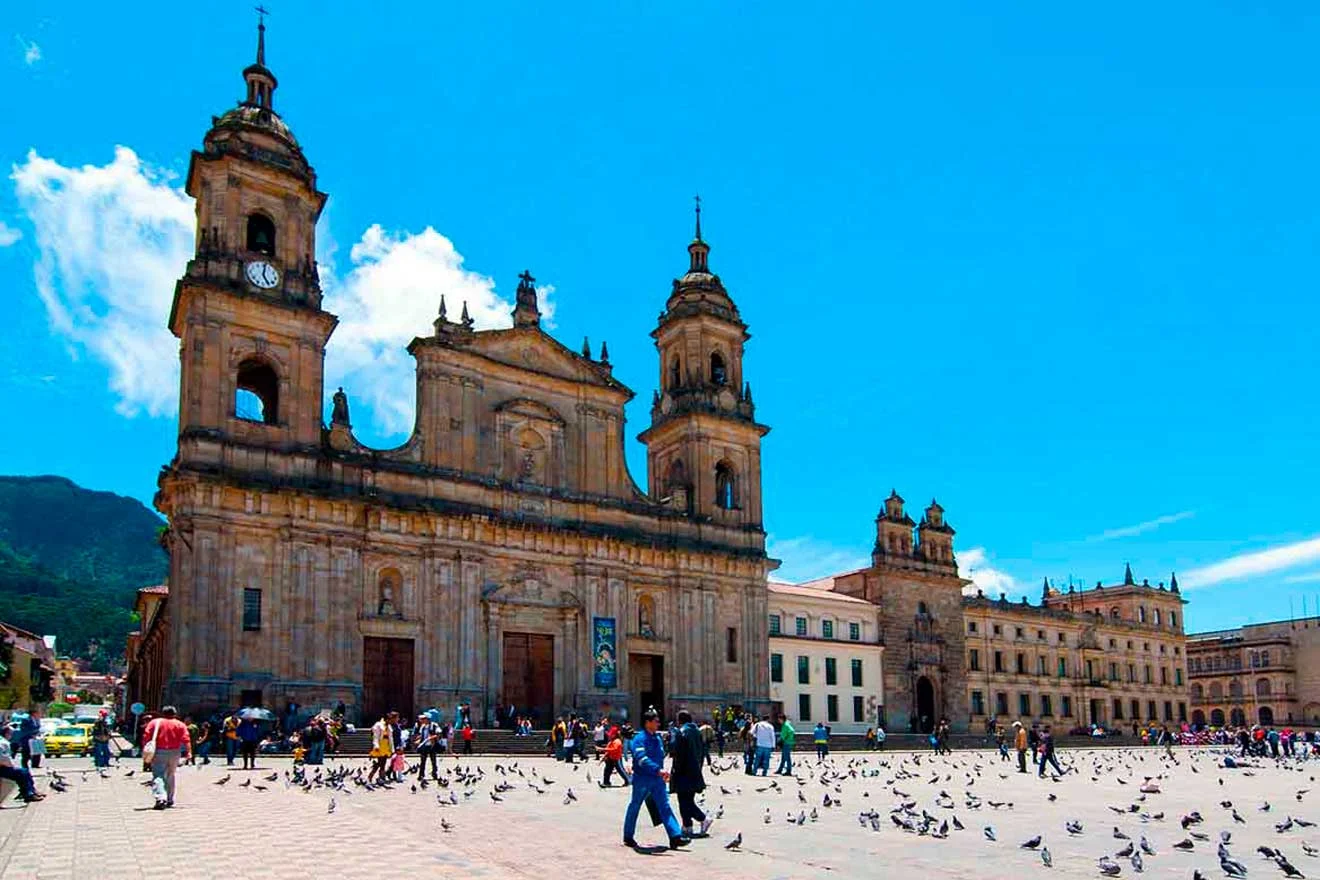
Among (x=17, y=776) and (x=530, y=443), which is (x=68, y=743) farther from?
(x=17, y=776)

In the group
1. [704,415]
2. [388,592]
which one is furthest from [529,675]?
[704,415]

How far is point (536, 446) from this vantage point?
1825 inches

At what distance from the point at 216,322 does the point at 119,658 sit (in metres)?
142

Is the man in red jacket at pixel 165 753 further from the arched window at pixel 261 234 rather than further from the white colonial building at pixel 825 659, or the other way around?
the white colonial building at pixel 825 659

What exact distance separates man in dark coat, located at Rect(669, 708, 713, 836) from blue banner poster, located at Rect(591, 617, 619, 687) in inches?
1217

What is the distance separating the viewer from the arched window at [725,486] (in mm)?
52438

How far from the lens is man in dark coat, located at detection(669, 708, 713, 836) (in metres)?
14.1

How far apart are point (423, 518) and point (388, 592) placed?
9.22ft

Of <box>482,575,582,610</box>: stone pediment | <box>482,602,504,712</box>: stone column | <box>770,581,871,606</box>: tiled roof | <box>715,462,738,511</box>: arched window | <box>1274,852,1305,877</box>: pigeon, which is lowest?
<box>1274,852,1305,877</box>: pigeon

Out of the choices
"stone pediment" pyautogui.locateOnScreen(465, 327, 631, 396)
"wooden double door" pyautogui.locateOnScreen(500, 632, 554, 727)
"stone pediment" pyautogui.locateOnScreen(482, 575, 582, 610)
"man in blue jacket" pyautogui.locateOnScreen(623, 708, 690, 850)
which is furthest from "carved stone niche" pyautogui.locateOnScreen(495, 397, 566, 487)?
"man in blue jacket" pyautogui.locateOnScreen(623, 708, 690, 850)

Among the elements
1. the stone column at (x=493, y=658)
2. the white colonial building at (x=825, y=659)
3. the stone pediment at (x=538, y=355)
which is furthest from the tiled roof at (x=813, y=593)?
the stone column at (x=493, y=658)

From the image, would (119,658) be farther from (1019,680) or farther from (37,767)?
(37,767)

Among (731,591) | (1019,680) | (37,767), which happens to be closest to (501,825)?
(37,767)

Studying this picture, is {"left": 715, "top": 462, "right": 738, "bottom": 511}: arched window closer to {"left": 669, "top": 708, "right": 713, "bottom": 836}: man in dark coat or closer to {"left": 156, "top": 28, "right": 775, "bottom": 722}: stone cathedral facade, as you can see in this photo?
{"left": 156, "top": 28, "right": 775, "bottom": 722}: stone cathedral facade
